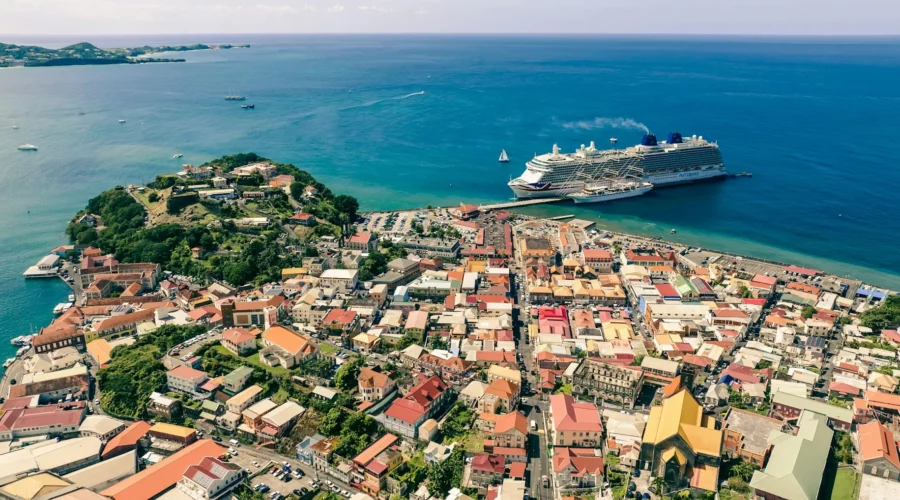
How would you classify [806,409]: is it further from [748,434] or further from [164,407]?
[164,407]

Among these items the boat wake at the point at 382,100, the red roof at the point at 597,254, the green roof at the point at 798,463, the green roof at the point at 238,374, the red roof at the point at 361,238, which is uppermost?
the boat wake at the point at 382,100

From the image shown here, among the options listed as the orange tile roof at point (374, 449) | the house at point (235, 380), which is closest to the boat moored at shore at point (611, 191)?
the house at point (235, 380)

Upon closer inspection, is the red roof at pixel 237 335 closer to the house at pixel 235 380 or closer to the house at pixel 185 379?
the house at pixel 235 380

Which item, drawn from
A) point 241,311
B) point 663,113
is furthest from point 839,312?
point 663,113

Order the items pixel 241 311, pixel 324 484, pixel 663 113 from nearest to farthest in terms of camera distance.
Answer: pixel 324 484
pixel 241 311
pixel 663 113

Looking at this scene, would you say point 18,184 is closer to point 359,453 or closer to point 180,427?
point 180,427
